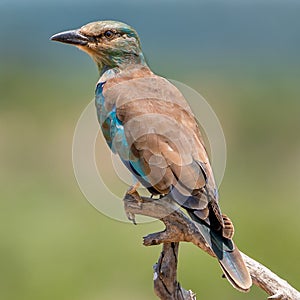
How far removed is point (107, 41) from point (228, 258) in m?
1.51

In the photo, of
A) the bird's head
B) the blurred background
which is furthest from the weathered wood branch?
the blurred background

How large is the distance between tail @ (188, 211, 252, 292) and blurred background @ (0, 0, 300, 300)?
295 cm

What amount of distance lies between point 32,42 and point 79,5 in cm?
1264

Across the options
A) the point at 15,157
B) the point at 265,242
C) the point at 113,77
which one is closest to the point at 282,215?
the point at 265,242

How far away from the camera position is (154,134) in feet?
15.0

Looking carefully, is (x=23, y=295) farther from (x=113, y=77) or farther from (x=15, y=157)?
(x=15, y=157)

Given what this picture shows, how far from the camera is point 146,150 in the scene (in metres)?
4.52

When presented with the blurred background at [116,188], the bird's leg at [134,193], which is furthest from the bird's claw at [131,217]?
→ the blurred background at [116,188]

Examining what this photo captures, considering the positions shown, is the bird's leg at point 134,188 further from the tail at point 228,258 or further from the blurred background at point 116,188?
the blurred background at point 116,188

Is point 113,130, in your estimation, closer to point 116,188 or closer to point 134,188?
point 134,188

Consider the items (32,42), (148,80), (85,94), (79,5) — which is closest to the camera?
(148,80)

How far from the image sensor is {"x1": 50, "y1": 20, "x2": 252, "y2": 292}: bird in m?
4.28

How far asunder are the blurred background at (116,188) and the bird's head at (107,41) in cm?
249

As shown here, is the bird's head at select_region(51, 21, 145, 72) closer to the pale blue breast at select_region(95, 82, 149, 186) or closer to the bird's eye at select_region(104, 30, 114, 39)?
the bird's eye at select_region(104, 30, 114, 39)
